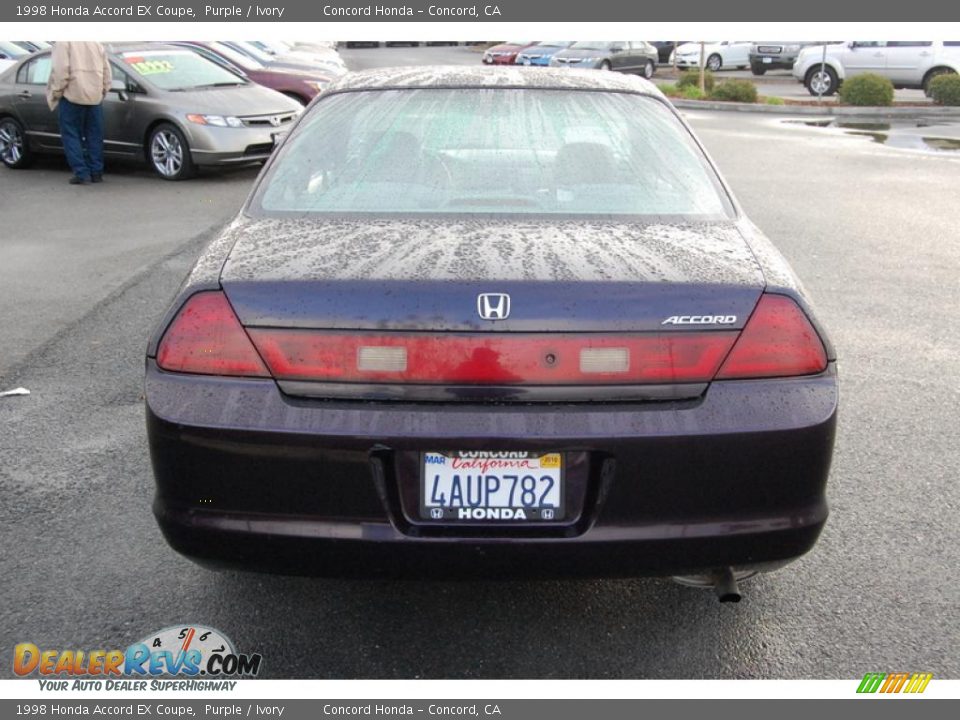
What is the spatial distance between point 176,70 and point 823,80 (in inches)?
644

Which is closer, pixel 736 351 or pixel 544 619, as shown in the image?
pixel 736 351

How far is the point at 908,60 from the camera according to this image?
24.7 meters

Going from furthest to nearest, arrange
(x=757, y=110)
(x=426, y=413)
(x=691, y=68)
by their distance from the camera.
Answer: (x=691, y=68)
(x=757, y=110)
(x=426, y=413)

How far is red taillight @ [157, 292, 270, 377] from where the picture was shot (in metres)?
2.66

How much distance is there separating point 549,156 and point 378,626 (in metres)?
1.63

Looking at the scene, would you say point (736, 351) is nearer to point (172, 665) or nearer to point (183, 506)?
point (183, 506)

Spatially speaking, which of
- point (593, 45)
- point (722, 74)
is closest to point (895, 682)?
point (593, 45)

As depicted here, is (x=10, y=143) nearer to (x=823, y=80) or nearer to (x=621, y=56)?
(x=823, y=80)

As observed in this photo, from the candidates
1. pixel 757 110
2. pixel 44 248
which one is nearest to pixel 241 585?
pixel 44 248

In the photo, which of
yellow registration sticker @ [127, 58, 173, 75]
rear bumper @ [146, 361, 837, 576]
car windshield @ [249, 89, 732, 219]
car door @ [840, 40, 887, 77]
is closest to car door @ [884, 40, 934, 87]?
car door @ [840, 40, 887, 77]

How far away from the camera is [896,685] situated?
2.85 meters

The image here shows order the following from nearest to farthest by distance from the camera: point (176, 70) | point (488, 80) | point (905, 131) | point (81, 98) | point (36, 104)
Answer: point (488, 80) < point (81, 98) < point (176, 70) < point (36, 104) < point (905, 131)

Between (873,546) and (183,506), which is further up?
(183,506)

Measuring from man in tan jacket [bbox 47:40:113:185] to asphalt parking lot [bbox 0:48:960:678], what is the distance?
17.8 ft
